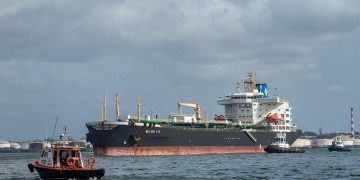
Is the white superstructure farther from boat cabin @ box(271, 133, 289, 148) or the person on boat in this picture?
the person on boat

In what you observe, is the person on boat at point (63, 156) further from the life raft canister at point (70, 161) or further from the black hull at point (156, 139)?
the black hull at point (156, 139)

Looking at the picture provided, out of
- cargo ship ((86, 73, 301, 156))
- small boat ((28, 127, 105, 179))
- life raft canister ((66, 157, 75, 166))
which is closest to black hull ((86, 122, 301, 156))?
cargo ship ((86, 73, 301, 156))

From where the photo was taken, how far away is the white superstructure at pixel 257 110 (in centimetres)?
12638

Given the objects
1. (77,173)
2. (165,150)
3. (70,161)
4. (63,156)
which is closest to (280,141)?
(165,150)

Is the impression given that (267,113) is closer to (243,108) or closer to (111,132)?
(243,108)

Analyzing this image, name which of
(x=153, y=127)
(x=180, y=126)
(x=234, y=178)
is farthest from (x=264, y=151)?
(x=234, y=178)

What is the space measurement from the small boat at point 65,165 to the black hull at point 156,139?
44.3 meters

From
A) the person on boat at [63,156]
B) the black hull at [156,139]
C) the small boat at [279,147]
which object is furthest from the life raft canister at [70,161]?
the small boat at [279,147]

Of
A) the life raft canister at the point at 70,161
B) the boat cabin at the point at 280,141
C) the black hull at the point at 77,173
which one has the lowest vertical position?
the black hull at the point at 77,173

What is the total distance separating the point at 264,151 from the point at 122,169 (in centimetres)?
5984

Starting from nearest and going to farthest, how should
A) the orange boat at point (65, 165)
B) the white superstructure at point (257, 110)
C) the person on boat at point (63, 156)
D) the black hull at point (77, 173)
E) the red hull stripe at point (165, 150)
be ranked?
the black hull at point (77, 173) < the orange boat at point (65, 165) < the person on boat at point (63, 156) < the red hull stripe at point (165, 150) < the white superstructure at point (257, 110)

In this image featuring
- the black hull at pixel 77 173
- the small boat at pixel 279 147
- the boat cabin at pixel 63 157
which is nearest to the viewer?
the black hull at pixel 77 173

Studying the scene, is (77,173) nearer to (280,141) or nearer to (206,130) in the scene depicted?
(206,130)

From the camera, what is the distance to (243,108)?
418 feet
